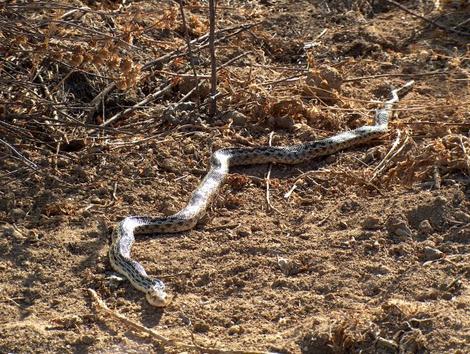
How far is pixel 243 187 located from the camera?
9242mm

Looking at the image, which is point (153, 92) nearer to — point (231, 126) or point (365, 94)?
point (231, 126)

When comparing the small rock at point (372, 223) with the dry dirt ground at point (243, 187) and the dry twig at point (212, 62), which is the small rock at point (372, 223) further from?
the dry twig at point (212, 62)

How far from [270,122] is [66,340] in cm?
389

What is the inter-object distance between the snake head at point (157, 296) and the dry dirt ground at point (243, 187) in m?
0.07

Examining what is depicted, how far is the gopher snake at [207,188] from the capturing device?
7688mm

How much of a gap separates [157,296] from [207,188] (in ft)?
5.94

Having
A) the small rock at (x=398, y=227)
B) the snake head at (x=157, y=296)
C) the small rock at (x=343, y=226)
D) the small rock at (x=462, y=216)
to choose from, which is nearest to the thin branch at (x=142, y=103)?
the small rock at (x=343, y=226)

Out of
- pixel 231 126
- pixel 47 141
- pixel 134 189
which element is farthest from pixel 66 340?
pixel 231 126

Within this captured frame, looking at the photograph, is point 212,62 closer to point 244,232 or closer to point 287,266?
point 244,232

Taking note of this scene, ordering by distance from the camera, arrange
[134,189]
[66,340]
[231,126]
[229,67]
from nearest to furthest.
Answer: [66,340] → [134,189] → [231,126] → [229,67]

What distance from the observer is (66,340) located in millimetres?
7062

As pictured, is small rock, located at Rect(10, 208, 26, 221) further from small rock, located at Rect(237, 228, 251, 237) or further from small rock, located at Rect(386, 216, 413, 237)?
small rock, located at Rect(386, 216, 413, 237)

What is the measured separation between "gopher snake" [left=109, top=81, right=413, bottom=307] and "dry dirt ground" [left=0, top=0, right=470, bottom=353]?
0.29ft

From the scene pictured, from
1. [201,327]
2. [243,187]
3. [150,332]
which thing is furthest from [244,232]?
[150,332]
